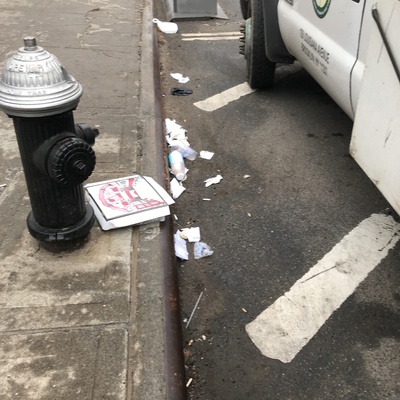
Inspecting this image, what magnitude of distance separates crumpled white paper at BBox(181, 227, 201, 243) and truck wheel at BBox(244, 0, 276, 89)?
2.44 meters

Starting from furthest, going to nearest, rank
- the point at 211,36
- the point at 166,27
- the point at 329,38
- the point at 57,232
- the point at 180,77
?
1. the point at 166,27
2. the point at 211,36
3. the point at 180,77
4. the point at 329,38
5. the point at 57,232

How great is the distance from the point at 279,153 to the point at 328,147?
0.46 metres

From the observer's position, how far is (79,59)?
559cm

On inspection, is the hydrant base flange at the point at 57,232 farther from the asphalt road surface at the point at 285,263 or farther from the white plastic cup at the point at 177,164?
the white plastic cup at the point at 177,164

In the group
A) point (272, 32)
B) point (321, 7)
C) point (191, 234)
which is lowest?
point (191, 234)

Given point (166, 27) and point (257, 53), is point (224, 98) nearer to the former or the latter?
point (257, 53)

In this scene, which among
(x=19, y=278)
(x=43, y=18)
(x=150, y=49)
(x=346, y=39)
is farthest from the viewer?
A: (x=43, y=18)

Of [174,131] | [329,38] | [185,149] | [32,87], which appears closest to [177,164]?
[185,149]

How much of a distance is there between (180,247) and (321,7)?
198 centimetres

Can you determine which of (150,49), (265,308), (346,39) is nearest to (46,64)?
(265,308)

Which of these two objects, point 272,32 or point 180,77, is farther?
point 180,77

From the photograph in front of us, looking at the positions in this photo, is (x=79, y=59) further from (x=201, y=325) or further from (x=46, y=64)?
(x=201, y=325)

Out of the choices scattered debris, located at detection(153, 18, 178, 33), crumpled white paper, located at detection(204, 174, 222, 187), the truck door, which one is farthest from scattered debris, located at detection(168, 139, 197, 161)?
scattered debris, located at detection(153, 18, 178, 33)

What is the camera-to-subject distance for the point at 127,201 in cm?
303
